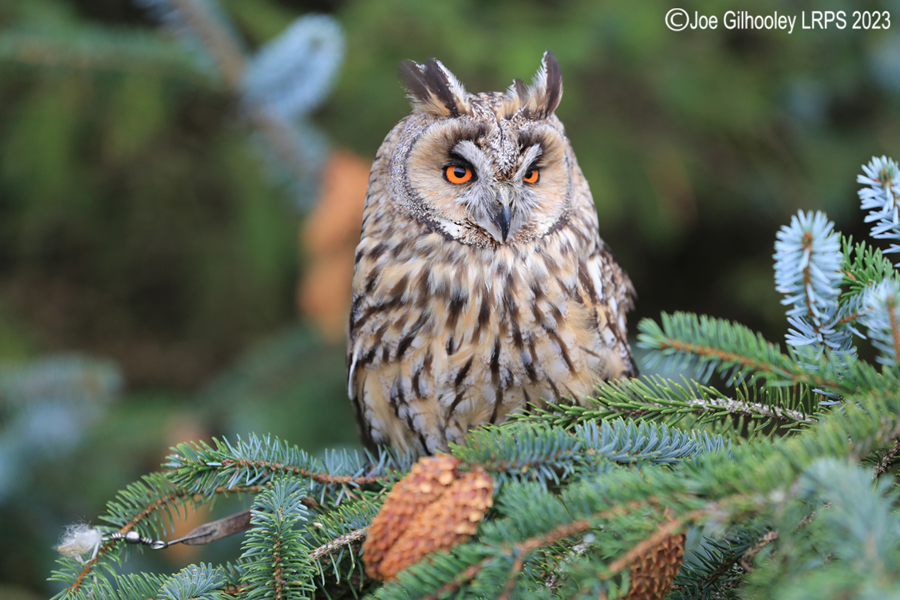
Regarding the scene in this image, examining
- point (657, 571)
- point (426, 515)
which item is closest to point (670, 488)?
point (657, 571)

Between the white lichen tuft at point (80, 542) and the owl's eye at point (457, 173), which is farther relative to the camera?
the owl's eye at point (457, 173)

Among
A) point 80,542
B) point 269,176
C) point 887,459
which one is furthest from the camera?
point 269,176

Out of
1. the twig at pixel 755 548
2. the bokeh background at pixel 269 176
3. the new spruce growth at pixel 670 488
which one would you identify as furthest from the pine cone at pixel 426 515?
the bokeh background at pixel 269 176

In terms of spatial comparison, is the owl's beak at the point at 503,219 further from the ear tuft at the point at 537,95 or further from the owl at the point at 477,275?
the ear tuft at the point at 537,95

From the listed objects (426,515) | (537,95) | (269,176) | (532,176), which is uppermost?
(269,176)

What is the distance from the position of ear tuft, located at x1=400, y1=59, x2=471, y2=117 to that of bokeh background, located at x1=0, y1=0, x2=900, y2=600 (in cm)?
55

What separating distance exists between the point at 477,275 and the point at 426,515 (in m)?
0.67

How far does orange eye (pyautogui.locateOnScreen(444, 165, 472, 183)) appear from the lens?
138 centimetres

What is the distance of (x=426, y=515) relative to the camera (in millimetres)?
810

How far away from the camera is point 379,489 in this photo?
3.84 ft

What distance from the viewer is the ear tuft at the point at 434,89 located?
1.35 m

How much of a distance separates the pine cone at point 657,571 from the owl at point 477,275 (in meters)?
0.56

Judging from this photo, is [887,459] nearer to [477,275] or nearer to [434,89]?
[477,275]

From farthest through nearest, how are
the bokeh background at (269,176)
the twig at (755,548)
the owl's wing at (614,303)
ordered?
1. the bokeh background at (269,176)
2. the owl's wing at (614,303)
3. the twig at (755,548)
